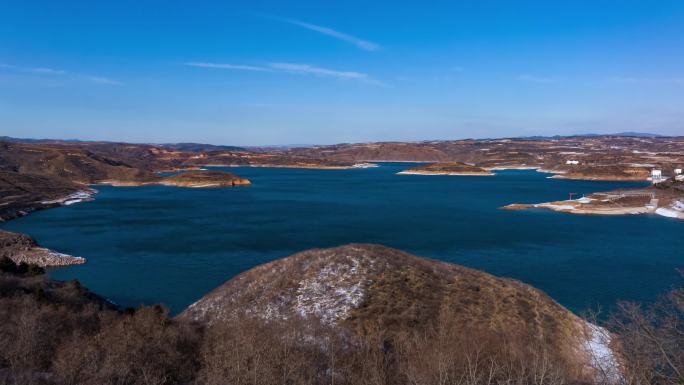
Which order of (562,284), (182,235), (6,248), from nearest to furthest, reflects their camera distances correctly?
1. (562,284)
2. (6,248)
3. (182,235)

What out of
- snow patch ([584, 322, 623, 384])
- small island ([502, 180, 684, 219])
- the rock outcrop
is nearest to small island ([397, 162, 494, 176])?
small island ([502, 180, 684, 219])

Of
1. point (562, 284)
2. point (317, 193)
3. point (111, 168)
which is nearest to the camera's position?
point (562, 284)

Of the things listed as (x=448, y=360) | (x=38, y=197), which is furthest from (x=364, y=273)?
(x=38, y=197)

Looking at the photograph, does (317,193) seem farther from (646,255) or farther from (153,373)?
(153,373)

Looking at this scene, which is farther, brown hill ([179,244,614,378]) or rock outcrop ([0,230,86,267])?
rock outcrop ([0,230,86,267])

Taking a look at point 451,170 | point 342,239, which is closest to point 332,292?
point 342,239

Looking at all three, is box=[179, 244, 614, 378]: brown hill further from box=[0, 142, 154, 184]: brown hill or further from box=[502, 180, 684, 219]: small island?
box=[0, 142, 154, 184]: brown hill

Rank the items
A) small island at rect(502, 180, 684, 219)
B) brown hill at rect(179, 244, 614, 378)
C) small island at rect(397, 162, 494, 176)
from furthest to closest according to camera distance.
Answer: small island at rect(397, 162, 494, 176)
small island at rect(502, 180, 684, 219)
brown hill at rect(179, 244, 614, 378)

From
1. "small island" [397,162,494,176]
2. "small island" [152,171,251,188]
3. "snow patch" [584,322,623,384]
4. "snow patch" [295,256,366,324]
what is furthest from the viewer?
"small island" [397,162,494,176]

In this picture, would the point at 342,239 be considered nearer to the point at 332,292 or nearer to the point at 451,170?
the point at 332,292
